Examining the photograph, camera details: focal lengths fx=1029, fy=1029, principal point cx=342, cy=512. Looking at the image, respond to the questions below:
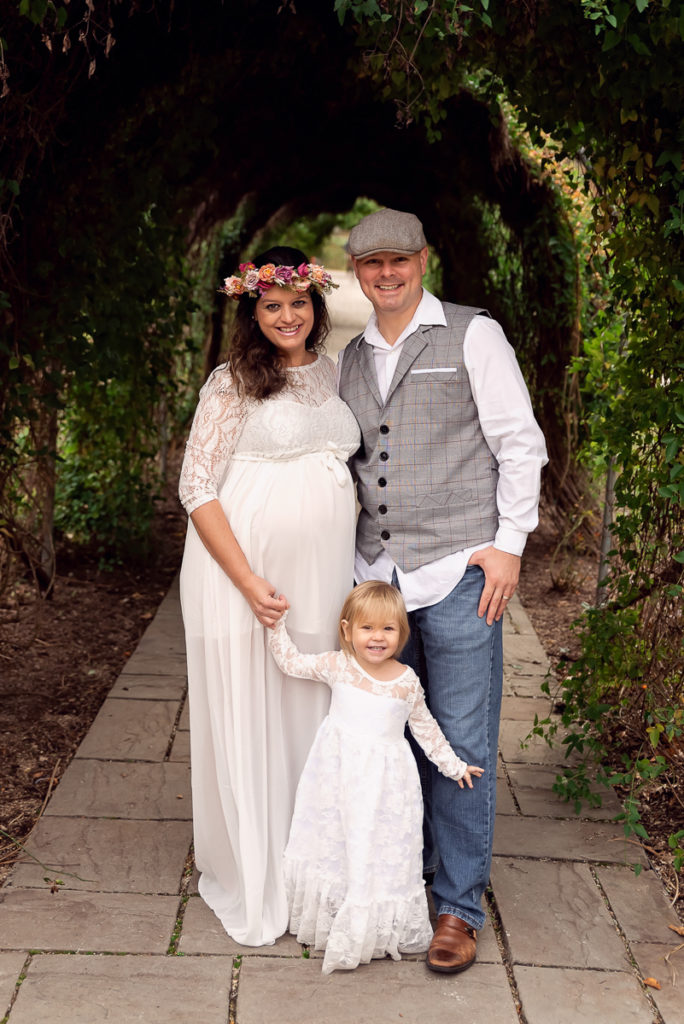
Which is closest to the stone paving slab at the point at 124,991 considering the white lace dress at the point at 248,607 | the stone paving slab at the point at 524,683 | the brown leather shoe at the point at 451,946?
the white lace dress at the point at 248,607

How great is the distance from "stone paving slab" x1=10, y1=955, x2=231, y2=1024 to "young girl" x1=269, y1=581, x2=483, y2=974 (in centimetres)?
30

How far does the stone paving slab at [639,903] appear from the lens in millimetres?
2840

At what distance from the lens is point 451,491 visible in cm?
268

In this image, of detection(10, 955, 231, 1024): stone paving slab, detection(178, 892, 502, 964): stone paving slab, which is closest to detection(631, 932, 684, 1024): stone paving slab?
detection(178, 892, 502, 964): stone paving slab

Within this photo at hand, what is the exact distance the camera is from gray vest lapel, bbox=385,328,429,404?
8.78 feet

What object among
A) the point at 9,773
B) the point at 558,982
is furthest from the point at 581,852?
the point at 9,773

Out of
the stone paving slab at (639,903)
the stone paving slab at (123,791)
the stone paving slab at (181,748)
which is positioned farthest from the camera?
the stone paving slab at (181,748)

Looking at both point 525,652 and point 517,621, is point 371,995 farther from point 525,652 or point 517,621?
point 517,621

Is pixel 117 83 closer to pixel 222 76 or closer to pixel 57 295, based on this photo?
pixel 222 76

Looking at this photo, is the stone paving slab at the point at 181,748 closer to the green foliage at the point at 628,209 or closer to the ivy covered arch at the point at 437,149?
the ivy covered arch at the point at 437,149

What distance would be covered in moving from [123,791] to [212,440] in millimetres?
1512

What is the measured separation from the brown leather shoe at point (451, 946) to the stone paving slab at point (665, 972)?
0.44 metres

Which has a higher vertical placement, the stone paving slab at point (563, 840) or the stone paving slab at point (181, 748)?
the stone paving slab at point (181, 748)

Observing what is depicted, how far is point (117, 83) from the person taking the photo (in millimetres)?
3557
